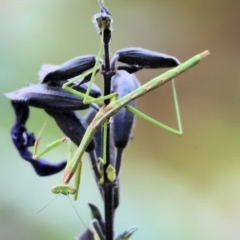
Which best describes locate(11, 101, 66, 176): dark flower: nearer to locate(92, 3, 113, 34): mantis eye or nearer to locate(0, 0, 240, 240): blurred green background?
locate(92, 3, 113, 34): mantis eye

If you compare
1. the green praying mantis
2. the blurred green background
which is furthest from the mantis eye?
the blurred green background

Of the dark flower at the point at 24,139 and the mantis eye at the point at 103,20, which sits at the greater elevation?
the mantis eye at the point at 103,20

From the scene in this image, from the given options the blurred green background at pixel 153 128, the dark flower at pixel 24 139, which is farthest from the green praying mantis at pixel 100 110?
the blurred green background at pixel 153 128

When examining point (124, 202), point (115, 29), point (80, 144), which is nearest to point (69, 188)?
point (80, 144)

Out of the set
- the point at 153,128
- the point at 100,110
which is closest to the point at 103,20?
the point at 100,110

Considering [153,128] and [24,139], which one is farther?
[153,128]

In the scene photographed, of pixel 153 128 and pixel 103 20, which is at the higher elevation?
pixel 103 20

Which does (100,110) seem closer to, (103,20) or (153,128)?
(103,20)

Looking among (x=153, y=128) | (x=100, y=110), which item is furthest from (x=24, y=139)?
(x=153, y=128)

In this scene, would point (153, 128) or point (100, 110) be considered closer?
point (100, 110)

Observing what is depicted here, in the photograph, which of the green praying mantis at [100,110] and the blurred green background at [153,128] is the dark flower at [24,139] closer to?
the green praying mantis at [100,110]
